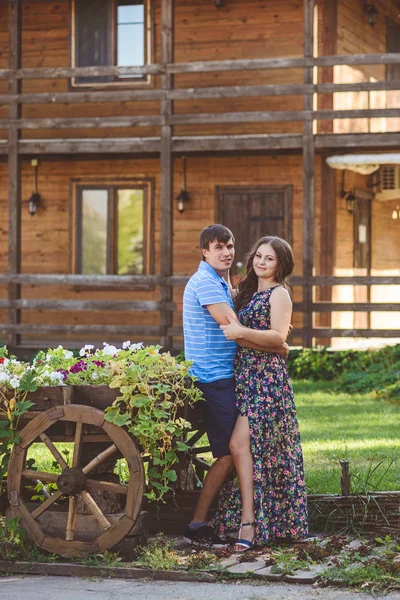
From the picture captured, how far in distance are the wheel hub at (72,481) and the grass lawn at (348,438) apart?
1.70 m

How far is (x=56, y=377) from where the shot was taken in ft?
19.9

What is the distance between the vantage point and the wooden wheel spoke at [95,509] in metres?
5.80

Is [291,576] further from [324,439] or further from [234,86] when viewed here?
[234,86]

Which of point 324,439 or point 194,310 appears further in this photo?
point 324,439

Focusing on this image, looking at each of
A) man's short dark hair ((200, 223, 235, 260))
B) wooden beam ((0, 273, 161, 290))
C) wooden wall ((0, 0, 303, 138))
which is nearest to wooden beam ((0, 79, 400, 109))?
wooden wall ((0, 0, 303, 138))

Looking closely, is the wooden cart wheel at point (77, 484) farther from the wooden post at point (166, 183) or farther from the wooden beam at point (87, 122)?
the wooden beam at point (87, 122)

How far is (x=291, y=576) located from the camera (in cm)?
542

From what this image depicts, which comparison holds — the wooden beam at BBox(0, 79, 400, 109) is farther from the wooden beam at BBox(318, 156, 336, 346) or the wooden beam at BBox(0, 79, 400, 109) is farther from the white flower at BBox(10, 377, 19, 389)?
the white flower at BBox(10, 377, 19, 389)

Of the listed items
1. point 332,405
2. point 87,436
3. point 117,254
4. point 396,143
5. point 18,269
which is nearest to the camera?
point 87,436

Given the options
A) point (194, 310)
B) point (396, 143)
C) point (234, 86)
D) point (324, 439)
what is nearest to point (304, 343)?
point (396, 143)

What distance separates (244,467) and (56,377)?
114cm

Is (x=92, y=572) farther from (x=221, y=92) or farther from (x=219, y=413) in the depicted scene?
(x=221, y=92)

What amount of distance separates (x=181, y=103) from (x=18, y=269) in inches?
148

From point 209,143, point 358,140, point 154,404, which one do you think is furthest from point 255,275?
point 209,143
